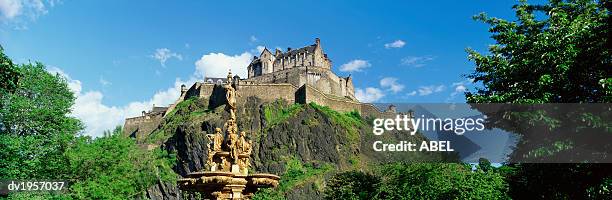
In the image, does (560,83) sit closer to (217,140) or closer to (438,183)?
(217,140)

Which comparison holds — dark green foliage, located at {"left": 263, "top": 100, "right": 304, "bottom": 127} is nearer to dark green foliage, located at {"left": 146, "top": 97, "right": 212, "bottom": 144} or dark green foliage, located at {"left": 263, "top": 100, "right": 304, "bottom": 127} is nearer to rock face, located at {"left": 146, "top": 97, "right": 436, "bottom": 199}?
rock face, located at {"left": 146, "top": 97, "right": 436, "bottom": 199}

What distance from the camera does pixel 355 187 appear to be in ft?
133

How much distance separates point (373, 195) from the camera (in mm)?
37844

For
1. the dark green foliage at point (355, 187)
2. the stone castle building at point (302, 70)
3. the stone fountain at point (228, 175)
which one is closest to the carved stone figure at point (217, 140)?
the stone fountain at point (228, 175)

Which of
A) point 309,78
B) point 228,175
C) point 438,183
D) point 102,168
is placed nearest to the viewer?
point 228,175

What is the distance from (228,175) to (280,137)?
226 ft

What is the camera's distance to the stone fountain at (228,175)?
11844 mm

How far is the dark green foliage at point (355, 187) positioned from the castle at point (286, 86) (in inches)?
1732

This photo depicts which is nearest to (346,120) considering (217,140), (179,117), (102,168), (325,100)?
(325,100)

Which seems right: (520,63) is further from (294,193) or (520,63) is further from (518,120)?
(294,193)

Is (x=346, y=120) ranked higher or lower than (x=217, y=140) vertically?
higher

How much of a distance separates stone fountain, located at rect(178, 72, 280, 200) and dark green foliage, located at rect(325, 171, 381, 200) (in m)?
25.7

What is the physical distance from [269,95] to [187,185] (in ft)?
253

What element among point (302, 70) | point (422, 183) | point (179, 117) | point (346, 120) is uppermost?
point (302, 70)
